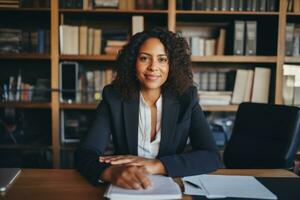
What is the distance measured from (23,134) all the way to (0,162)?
0.30 m

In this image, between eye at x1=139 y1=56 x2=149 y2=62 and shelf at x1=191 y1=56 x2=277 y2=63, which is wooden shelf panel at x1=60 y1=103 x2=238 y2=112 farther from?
eye at x1=139 y1=56 x2=149 y2=62

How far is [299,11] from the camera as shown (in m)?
2.63

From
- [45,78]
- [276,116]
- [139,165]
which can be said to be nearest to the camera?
[139,165]

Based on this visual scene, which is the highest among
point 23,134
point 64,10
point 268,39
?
point 64,10

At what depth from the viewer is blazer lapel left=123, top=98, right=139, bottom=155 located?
149 centimetres

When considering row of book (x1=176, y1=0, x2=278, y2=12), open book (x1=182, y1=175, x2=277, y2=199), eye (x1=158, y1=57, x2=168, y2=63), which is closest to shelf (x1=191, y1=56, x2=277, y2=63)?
row of book (x1=176, y1=0, x2=278, y2=12)

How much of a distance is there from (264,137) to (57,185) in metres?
1.06

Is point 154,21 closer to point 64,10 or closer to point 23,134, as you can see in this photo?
point 64,10

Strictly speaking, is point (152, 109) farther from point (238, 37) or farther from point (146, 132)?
point (238, 37)

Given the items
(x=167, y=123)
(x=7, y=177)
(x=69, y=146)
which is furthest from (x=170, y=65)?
(x=69, y=146)

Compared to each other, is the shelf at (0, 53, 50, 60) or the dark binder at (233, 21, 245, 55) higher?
the dark binder at (233, 21, 245, 55)

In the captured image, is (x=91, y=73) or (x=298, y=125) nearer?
(x=298, y=125)

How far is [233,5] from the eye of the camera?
2.62 metres

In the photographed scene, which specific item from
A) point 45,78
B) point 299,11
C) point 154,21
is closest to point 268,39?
point 299,11
